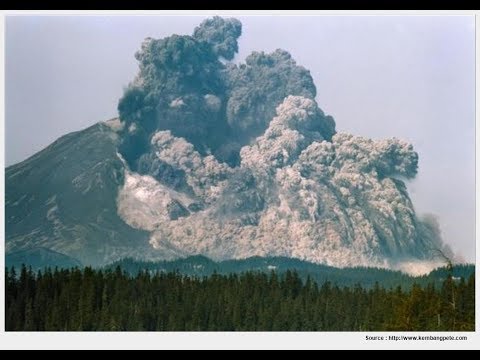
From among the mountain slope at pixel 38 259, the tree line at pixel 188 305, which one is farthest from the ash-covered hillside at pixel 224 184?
the tree line at pixel 188 305

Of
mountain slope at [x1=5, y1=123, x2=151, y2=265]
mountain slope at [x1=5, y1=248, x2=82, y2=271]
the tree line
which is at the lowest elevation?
the tree line

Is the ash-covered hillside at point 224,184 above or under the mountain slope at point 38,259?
above

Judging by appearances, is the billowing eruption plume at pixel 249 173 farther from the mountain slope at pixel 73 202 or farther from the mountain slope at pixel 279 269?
the mountain slope at pixel 73 202

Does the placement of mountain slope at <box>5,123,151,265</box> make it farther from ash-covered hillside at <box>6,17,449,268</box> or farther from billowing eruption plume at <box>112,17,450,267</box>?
billowing eruption plume at <box>112,17,450,267</box>

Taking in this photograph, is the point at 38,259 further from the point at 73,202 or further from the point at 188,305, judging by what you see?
the point at 188,305

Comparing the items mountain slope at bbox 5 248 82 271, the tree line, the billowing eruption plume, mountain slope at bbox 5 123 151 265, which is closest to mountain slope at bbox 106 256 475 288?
the billowing eruption plume
